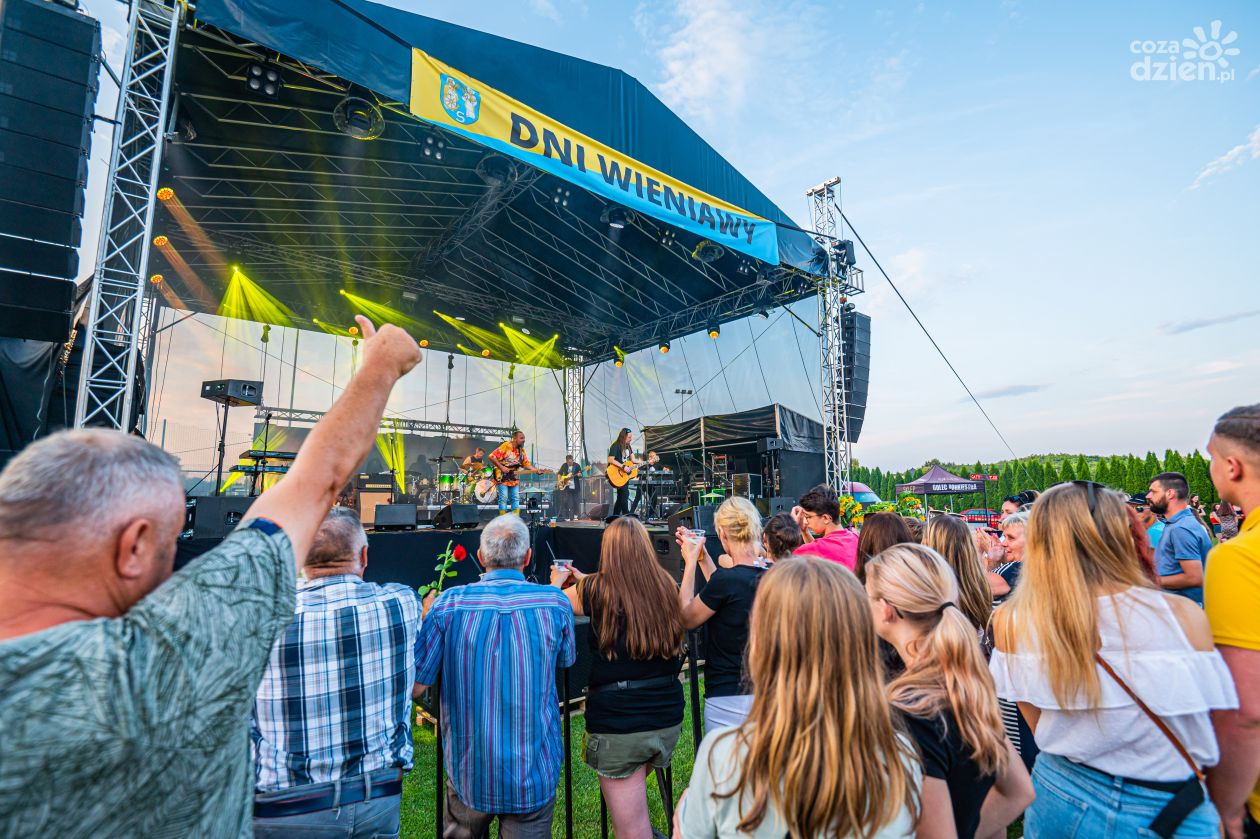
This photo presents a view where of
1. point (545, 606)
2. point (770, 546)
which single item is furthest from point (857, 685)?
point (770, 546)

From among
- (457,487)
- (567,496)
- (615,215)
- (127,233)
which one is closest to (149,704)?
(127,233)

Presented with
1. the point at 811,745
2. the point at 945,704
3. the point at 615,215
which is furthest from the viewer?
the point at 615,215

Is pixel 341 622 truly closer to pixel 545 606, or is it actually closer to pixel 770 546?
pixel 545 606

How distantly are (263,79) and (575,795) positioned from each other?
301 inches

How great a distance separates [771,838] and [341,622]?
1.28m

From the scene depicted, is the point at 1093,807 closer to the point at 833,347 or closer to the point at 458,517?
the point at 458,517

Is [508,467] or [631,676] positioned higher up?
[508,467]

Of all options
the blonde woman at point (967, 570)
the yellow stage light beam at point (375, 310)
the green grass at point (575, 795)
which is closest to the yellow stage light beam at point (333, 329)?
the yellow stage light beam at point (375, 310)

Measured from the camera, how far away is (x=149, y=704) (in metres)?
0.66

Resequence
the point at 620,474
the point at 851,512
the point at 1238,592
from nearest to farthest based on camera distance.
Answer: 1. the point at 1238,592
2. the point at 851,512
3. the point at 620,474

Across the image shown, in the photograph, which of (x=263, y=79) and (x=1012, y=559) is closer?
(x=1012, y=559)

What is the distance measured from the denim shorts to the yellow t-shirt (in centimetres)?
36

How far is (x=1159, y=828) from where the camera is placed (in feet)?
4.56

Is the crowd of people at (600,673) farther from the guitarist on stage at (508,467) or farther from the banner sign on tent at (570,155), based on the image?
the guitarist on stage at (508,467)
